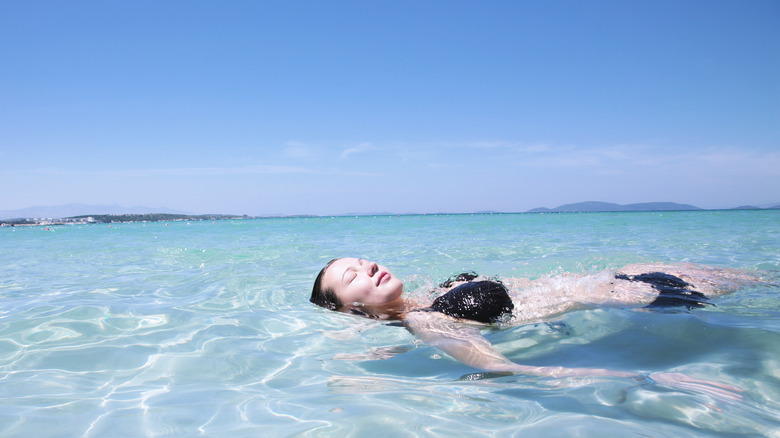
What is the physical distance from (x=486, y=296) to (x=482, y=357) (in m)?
1.10

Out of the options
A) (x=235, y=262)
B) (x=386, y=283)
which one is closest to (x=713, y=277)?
(x=386, y=283)

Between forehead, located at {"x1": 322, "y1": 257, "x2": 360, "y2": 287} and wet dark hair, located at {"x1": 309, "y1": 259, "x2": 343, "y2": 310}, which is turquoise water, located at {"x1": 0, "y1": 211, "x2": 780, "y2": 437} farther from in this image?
forehead, located at {"x1": 322, "y1": 257, "x2": 360, "y2": 287}

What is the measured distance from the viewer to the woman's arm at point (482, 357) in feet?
6.86

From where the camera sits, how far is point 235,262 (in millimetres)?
9547

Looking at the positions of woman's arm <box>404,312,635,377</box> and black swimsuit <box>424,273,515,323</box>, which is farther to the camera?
black swimsuit <box>424,273,515,323</box>

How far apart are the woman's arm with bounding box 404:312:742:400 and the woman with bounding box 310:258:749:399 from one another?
11 mm

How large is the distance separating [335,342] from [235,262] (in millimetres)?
6728

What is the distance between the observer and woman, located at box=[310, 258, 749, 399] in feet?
12.0

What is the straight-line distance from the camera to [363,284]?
4.03 meters

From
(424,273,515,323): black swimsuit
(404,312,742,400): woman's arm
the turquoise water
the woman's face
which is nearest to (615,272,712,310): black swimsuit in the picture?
the turquoise water

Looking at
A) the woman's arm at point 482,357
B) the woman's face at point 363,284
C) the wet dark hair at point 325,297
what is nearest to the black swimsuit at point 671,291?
the woman's arm at point 482,357

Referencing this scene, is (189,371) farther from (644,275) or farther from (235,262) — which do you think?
(235,262)

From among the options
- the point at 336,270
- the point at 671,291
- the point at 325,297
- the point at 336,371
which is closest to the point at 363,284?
the point at 336,270

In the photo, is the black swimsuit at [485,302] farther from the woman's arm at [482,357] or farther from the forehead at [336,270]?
the forehead at [336,270]
